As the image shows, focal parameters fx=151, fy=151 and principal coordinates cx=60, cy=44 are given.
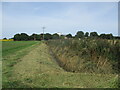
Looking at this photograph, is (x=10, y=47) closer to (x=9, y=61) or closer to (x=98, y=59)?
(x=9, y=61)

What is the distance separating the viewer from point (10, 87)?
400 cm

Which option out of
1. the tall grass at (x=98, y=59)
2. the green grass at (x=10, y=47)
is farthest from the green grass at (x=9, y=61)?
the tall grass at (x=98, y=59)

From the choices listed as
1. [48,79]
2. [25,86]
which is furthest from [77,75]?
[25,86]

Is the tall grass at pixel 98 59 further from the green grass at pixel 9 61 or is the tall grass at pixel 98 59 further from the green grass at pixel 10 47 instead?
the green grass at pixel 10 47

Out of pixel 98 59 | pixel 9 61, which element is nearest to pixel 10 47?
pixel 9 61

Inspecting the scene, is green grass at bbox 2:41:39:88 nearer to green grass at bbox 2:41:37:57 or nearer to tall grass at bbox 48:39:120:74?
green grass at bbox 2:41:37:57

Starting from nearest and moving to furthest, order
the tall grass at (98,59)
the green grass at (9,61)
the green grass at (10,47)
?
the green grass at (9,61)
the tall grass at (98,59)
the green grass at (10,47)

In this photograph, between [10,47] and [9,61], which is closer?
[9,61]

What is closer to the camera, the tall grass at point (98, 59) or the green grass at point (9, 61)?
the green grass at point (9, 61)

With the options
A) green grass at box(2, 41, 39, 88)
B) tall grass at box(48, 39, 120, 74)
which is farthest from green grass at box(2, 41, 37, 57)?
tall grass at box(48, 39, 120, 74)

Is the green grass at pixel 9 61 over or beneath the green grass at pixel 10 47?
beneath

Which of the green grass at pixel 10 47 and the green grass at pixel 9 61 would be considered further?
the green grass at pixel 10 47

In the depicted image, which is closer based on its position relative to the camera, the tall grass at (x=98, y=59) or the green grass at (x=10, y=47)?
the tall grass at (x=98, y=59)

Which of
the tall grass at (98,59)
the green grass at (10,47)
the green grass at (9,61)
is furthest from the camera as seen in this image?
the green grass at (10,47)
